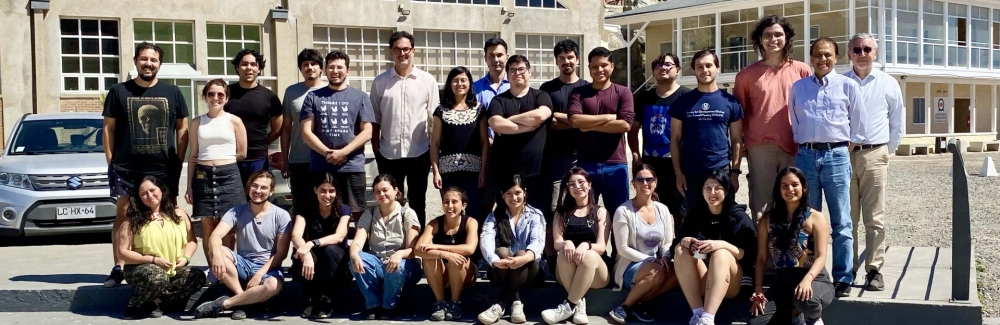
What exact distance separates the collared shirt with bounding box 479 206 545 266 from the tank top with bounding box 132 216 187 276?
7.17 ft

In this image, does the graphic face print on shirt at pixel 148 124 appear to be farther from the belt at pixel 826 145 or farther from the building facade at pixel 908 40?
the building facade at pixel 908 40

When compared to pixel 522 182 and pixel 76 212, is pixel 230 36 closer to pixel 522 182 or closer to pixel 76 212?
pixel 76 212

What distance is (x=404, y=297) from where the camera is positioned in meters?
6.74

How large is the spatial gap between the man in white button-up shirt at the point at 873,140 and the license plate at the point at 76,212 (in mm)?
7321

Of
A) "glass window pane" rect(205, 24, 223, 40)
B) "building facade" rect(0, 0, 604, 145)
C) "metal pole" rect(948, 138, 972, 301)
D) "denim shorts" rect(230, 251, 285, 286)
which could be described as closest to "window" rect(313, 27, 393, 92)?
"building facade" rect(0, 0, 604, 145)

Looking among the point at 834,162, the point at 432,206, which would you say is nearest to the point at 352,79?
the point at 432,206

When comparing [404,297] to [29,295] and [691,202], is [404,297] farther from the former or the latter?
[29,295]

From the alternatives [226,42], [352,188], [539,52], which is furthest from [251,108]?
[539,52]

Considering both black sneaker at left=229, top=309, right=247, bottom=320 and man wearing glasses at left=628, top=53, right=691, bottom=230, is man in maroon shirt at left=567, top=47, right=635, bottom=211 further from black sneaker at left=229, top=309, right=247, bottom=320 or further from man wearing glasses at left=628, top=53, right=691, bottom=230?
black sneaker at left=229, top=309, right=247, bottom=320

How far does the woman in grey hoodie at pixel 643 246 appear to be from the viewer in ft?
20.4

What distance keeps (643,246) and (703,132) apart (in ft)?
2.93

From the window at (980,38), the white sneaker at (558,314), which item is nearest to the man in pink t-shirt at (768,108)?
the white sneaker at (558,314)

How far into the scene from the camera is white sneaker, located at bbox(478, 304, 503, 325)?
620 centimetres

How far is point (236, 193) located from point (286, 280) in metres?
0.76
